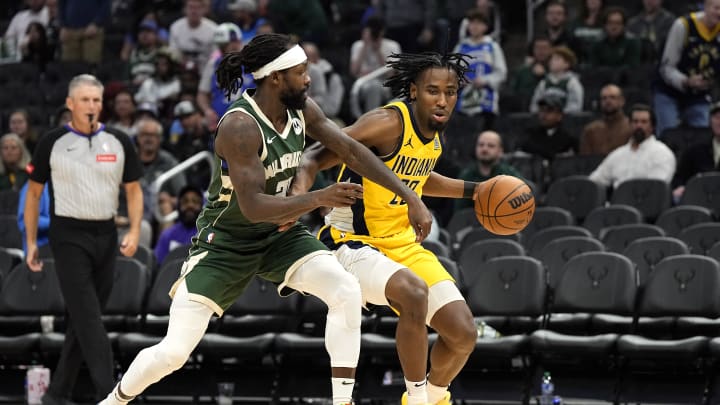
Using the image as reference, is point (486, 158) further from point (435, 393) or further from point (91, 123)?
point (435, 393)

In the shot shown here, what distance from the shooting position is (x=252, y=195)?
209 inches

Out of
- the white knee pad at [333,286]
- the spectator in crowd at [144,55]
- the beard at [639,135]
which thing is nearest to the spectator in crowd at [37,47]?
the spectator in crowd at [144,55]

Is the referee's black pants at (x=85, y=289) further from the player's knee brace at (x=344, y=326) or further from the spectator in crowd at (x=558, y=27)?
the spectator in crowd at (x=558, y=27)

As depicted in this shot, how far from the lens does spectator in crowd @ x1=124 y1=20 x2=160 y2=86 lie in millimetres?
14383

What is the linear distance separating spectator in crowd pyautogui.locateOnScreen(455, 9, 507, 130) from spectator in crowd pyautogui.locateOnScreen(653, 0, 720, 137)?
1790 millimetres

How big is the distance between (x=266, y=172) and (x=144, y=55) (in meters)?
9.39

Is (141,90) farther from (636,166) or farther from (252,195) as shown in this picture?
(252,195)

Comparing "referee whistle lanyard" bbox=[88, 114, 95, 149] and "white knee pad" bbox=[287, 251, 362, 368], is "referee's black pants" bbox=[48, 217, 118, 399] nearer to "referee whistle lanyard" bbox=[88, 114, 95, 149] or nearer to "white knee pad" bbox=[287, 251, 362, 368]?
"referee whistle lanyard" bbox=[88, 114, 95, 149]

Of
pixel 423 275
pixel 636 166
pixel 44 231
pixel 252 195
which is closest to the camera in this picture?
pixel 252 195

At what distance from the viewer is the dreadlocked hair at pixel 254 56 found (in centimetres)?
553

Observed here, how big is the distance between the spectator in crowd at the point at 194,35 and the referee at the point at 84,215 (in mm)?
6654

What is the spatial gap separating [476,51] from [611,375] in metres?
5.20

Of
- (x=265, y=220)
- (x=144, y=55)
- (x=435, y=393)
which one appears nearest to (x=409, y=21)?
(x=144, y=55)

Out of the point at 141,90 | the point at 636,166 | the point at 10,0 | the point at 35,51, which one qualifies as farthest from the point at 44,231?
the point at 10,0
